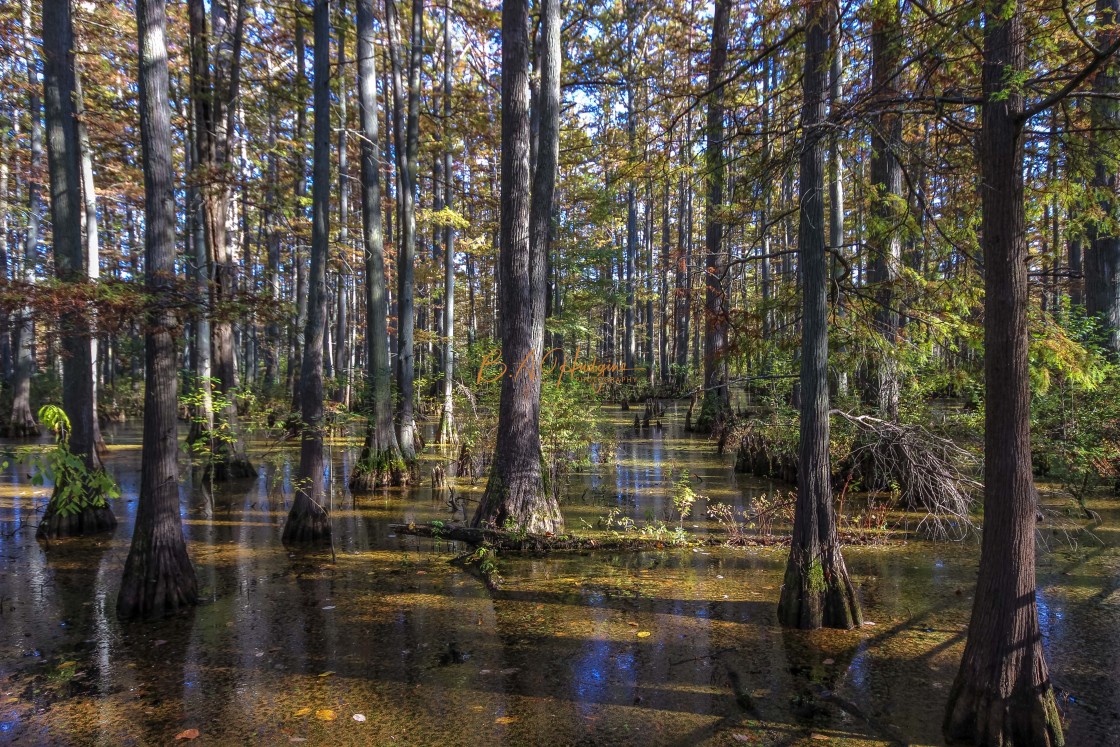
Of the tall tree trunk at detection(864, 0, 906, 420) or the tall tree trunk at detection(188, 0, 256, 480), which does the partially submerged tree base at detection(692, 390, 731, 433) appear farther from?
the tall tree trunk at detection(188, 0, 256, 480)

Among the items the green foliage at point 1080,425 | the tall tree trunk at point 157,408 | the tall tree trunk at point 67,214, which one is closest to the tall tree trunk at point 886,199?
the green foliage at point 1080,425

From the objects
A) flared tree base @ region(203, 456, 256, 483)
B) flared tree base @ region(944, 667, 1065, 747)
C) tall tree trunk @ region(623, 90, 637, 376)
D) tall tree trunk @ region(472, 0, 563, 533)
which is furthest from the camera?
tall tree trunk @ region(623, 90, 637, 376)

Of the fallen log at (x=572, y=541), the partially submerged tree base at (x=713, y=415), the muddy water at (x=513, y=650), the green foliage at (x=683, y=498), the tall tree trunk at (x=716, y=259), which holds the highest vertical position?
the tall tree trunk at (x=716, y=259)

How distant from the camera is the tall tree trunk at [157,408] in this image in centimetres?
528

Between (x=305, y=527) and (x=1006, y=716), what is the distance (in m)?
7.34

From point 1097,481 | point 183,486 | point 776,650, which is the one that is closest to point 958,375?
point 776,650

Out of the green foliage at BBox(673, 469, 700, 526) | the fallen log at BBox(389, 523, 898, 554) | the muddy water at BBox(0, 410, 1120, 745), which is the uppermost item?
the green foliage at BBox(673, 469, 700, 526)

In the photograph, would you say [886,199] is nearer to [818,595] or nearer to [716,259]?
[818,595]

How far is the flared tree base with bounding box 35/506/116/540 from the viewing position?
26.0 feet

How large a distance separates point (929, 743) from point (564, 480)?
741cm

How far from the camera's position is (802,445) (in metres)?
4.70

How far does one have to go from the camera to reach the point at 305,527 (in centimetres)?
779

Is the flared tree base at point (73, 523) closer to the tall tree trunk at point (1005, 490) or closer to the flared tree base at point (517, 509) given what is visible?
the flared tree base at point (517, 509)

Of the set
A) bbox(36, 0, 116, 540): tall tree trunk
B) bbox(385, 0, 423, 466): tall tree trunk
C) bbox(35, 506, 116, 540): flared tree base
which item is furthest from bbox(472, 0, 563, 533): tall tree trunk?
bbox(35, 506, 116, 540): flared tree base
